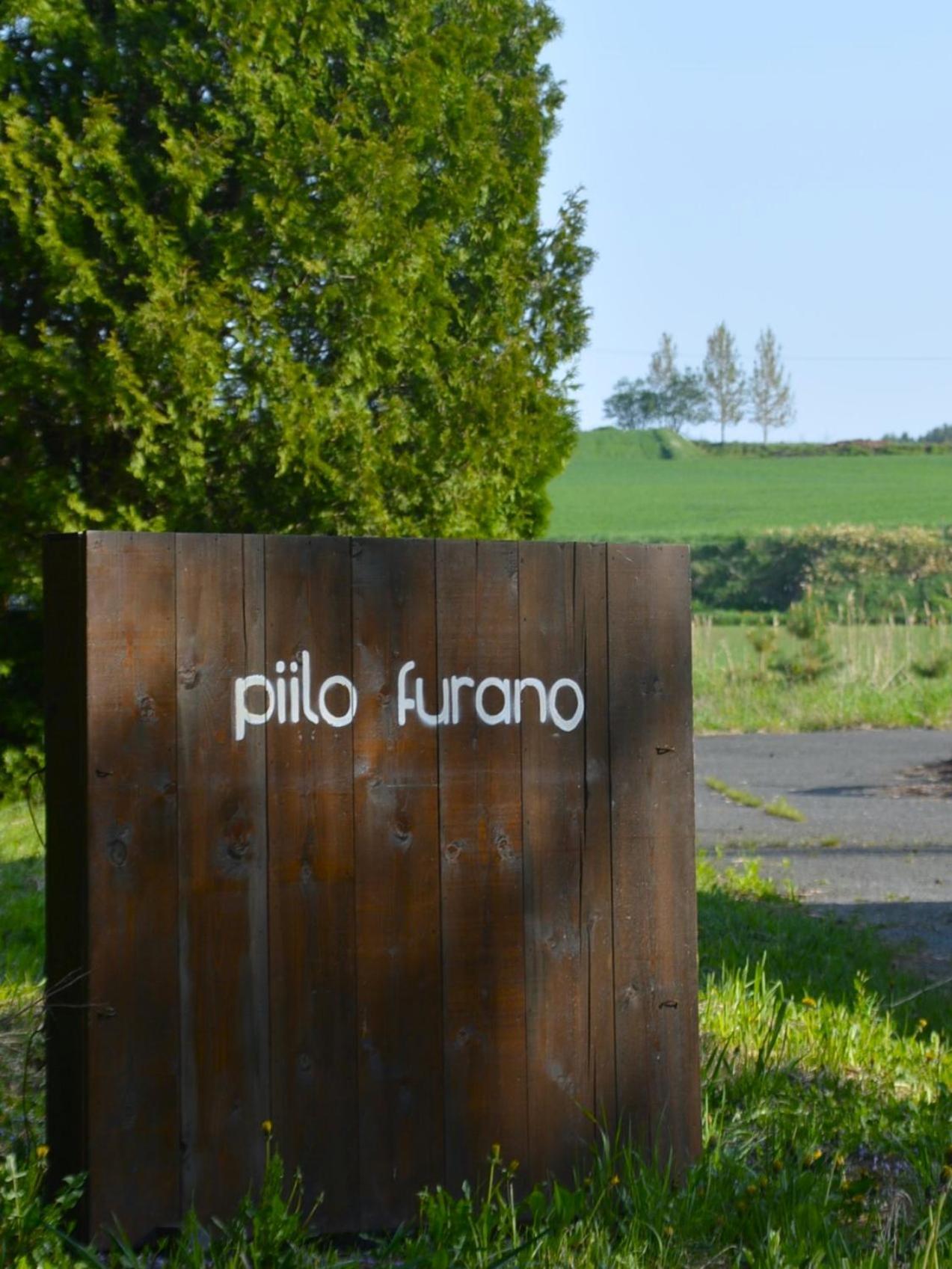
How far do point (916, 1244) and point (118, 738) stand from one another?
2091mm

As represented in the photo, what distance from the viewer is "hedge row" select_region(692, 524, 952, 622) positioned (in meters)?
37.6

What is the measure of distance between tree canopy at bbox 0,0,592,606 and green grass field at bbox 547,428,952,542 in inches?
1324

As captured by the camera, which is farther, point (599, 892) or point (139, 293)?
point (139, 293)

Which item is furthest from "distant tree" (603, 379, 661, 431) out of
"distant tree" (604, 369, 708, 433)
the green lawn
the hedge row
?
the green lawn

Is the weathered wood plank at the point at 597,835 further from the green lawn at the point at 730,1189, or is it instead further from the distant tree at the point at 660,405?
the distant tree at the point at 660,405

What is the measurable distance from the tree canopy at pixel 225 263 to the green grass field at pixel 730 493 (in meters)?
33.6

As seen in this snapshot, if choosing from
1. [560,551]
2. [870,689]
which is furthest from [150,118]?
[870,689]

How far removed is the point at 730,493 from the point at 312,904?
6295 cm

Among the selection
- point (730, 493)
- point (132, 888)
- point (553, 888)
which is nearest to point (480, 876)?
point (553, 888)

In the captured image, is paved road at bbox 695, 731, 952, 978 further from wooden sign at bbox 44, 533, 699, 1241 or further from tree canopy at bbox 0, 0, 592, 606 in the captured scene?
wooden sign at bbox 44, 533, 699, 1241

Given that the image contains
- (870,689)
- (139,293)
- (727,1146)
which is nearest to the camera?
(727,1146)

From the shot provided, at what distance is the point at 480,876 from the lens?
3383mm

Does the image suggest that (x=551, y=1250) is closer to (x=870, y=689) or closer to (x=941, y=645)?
(x=870, y=689)

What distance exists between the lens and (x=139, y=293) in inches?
337
